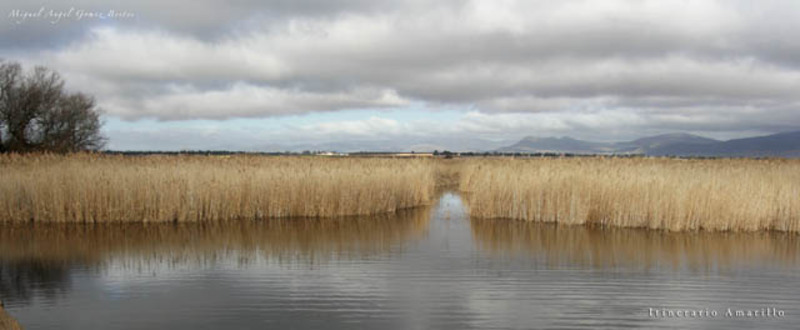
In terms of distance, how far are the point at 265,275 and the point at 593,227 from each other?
305 inches

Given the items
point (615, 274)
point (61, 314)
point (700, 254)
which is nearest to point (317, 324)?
point (61, 314)

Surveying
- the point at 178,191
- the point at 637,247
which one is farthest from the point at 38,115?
the point at 637,247

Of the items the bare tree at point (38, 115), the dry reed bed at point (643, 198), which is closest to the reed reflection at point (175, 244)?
the dry reed bed at point (643, 198)

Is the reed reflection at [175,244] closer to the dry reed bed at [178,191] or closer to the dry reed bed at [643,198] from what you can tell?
the dry reed bed at [178,191]

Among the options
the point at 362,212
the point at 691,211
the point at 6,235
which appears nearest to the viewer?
the point at 6,235

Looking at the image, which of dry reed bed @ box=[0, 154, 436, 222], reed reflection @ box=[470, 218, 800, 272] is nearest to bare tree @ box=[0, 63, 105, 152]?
dry reed bed @ box=[0, 154, 436, 222]

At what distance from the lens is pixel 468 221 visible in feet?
43.6

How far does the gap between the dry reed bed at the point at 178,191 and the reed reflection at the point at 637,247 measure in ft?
12.4

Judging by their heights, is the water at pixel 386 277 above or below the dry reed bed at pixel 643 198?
below

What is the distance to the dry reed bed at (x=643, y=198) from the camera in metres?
11.5

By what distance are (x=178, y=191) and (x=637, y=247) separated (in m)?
9.99

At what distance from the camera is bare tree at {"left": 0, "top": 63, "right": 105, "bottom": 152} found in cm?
3216

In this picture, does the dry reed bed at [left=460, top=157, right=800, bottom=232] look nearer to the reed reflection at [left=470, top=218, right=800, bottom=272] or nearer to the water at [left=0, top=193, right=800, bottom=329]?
the reed reflection at [left=470, top=218, right=800, bottom=272]

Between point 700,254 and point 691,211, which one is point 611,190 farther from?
point 700,254
